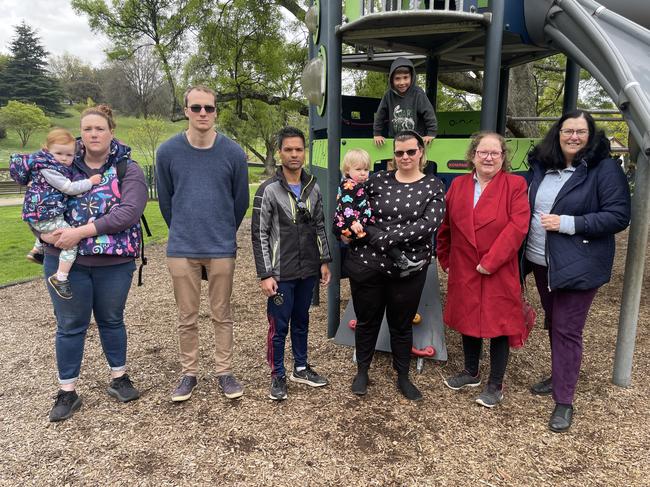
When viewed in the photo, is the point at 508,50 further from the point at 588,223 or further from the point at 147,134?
the point at 147,134

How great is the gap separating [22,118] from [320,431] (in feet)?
141

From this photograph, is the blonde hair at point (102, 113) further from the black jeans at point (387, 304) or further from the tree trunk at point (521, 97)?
the tree trunk at point (521, 97)

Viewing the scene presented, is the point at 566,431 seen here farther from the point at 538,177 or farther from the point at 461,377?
the point at 538,177

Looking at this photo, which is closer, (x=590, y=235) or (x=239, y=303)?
(x=590, y=235)

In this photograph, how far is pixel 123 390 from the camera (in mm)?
3275

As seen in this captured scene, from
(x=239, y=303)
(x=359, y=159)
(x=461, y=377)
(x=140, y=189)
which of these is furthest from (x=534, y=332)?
(x=140, y=189)

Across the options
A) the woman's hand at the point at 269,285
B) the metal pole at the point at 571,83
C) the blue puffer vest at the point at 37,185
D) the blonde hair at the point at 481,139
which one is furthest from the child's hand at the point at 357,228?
the metal pole at the point at 571,83

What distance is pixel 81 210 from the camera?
2.86 meters

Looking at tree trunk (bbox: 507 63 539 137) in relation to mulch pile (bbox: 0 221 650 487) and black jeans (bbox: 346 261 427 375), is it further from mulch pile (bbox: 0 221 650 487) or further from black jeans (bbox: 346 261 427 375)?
black jeans (bbox: 346 261 427 375)

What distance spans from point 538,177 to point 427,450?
1845mm

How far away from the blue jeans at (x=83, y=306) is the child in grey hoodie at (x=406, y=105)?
2.41m

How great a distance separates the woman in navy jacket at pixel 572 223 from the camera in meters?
2.72

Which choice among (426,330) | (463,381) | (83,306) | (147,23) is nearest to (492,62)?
(426,330)

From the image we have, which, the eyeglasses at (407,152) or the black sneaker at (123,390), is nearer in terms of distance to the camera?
the eyeglasses at (407,152)
